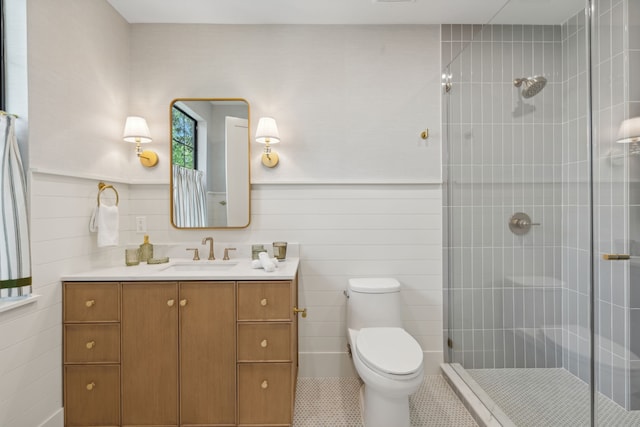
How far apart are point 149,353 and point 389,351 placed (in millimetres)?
1269

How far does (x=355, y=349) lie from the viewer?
181 cm

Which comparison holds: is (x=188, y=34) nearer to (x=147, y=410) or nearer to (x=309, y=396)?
(x=147, y=410)

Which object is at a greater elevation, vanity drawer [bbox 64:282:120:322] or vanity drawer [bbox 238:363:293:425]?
vanity drawer [bbox 64:282:120:322]

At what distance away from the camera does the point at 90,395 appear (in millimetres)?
1702

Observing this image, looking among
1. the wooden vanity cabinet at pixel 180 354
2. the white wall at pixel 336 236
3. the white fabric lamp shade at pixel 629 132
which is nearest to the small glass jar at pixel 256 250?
the white wall at pixel 336 236

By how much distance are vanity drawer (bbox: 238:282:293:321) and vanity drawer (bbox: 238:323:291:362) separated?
0.05m

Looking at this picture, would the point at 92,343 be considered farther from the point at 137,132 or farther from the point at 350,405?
the point at 350,405

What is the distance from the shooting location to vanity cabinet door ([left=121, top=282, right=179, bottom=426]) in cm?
171

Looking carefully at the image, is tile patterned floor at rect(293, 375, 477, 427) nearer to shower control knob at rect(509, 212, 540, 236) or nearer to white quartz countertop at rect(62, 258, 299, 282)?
white quartz countertop at rect(62, 258, 299, 282)

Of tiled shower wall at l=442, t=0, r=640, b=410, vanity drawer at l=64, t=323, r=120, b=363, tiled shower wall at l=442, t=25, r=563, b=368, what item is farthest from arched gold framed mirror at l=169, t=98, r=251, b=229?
tiled shower wall at l=442, t=0, r=640, b=410

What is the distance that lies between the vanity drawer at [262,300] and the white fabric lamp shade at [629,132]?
1.70 meters

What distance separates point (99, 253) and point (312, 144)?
60.0 inches

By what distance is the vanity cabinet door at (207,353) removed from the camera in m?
1.71

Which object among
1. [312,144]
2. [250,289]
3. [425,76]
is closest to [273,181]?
[312,144]
